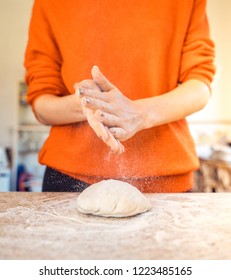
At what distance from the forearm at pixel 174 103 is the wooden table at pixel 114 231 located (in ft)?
0.57

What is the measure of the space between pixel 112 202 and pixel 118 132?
0.13 meters

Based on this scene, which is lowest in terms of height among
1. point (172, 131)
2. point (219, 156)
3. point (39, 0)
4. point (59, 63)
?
point (219, 156)

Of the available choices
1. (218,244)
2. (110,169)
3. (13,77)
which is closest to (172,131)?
(110,169)

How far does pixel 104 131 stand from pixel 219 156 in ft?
4.03

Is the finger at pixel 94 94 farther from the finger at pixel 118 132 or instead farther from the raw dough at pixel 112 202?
the raw dough at pixel 112 202

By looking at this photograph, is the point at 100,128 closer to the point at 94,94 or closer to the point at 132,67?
the point at 94,94

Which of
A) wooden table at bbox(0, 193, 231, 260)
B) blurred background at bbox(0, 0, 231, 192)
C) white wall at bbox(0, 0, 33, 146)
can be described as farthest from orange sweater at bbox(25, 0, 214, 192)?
white wall at bbox(0, 0, 33, 146)

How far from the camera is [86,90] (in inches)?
25.4

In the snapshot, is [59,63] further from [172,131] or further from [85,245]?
[85,245]

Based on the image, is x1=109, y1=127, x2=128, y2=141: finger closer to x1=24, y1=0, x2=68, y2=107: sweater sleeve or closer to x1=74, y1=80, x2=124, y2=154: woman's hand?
x1=74, y1=80, x2=124, y2=154: woman's hand

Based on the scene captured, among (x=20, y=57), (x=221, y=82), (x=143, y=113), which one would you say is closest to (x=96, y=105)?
(x=143, y=113)

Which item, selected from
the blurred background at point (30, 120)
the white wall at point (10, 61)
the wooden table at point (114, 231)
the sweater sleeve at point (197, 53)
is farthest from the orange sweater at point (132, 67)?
the white wall at point (10, 61)

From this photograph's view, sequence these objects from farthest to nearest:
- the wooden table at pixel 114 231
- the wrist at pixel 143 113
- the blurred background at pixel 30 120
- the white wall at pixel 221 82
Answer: the white wall at pixel 221 82 < the blurred background at pixel 30 120 < the wrist at pixel 143 113 < the wooden table at pixel 114 231

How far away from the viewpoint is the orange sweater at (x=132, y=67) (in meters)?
0.81
